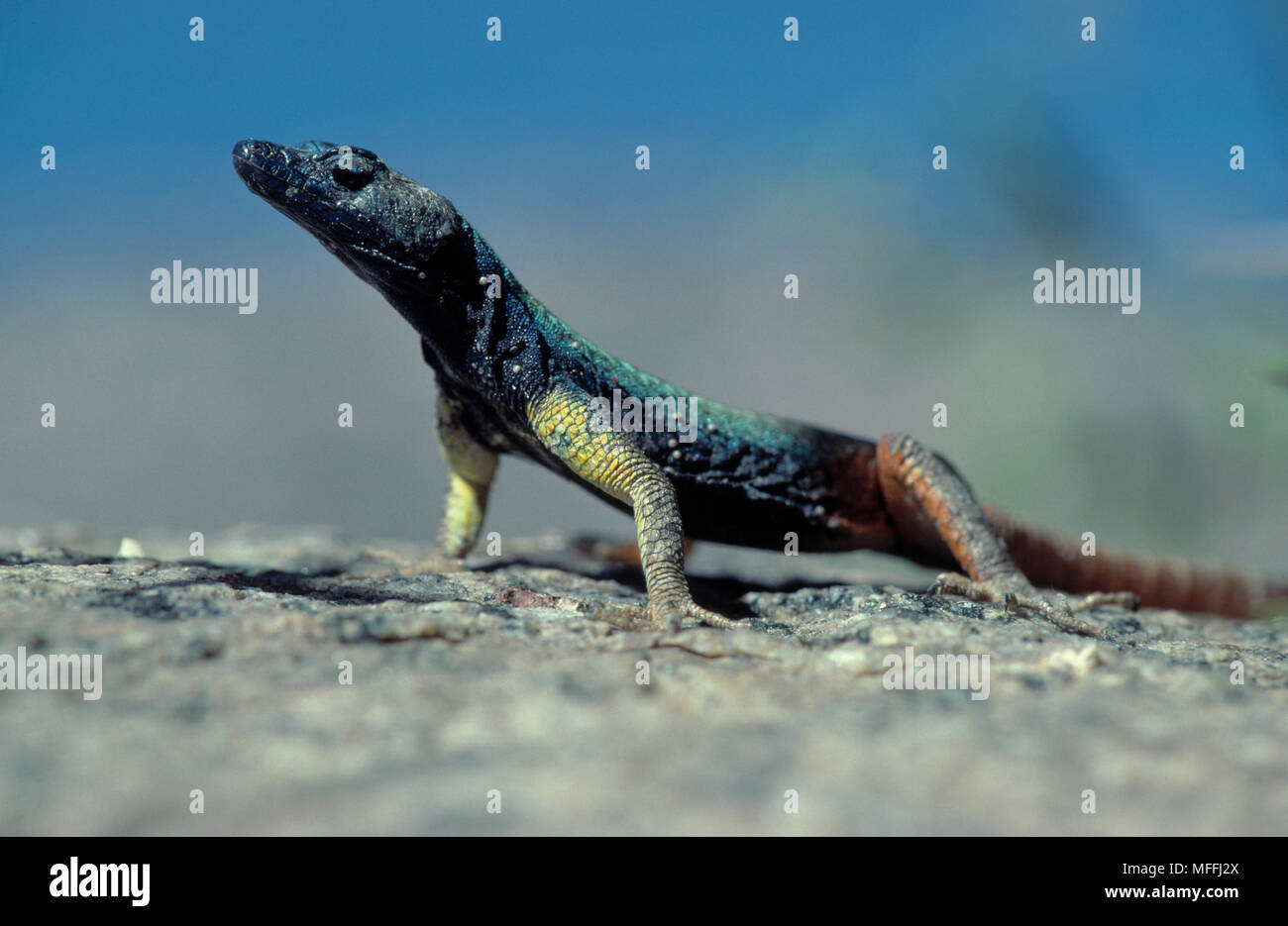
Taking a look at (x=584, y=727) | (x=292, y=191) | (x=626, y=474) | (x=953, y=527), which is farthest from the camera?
(x=953, y=527)

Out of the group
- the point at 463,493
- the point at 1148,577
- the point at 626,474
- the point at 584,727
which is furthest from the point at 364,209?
the point at 1148,577

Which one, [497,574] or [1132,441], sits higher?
[1132,441]

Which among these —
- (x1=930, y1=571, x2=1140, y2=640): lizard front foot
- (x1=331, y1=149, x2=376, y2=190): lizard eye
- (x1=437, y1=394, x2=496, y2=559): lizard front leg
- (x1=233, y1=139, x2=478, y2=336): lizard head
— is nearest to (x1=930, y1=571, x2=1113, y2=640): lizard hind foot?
(x1=930, y1=571, x2=1140, y2=640): lizard front foot

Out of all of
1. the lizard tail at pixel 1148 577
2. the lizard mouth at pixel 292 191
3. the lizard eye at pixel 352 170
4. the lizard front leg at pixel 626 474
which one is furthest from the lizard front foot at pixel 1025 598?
the lizard eye at pixel 352 170

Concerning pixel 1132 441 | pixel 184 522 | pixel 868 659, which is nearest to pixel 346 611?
pixel 868 659

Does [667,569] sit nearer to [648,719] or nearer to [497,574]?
[497,574]

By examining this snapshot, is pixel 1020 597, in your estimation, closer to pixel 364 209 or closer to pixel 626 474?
pixel 626 474

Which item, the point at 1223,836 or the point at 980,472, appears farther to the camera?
the point at 980,472
